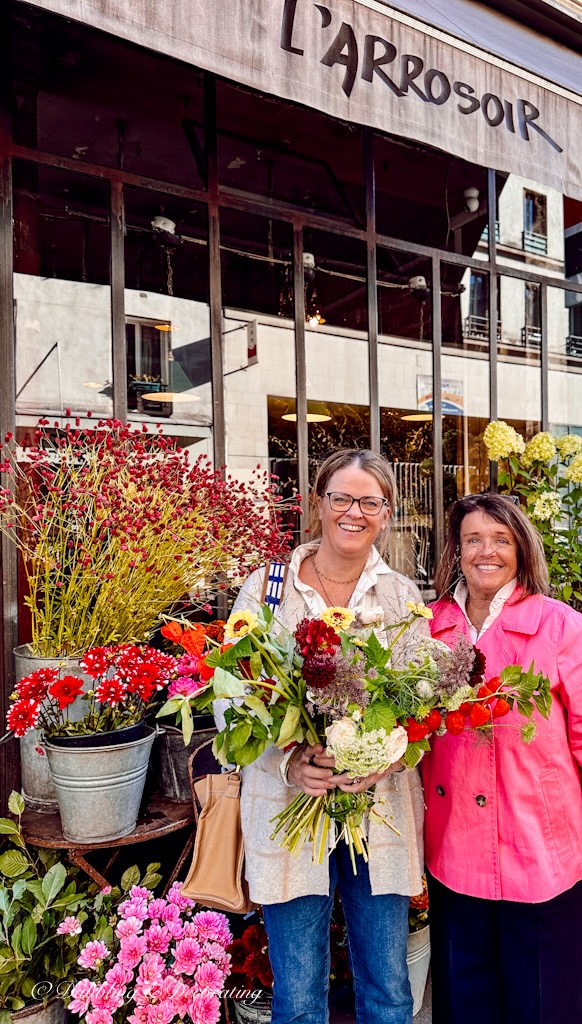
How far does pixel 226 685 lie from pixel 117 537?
0.78 meters

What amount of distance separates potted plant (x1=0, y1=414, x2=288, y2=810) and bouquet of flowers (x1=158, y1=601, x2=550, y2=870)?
0.59m

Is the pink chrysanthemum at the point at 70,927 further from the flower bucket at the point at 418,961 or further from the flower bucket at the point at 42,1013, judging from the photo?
the flower bucket at the point at 418,961

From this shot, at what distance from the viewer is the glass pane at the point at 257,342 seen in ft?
9.43

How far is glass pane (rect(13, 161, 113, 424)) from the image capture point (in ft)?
7.91

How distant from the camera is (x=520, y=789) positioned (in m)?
1.72

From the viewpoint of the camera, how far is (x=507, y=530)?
1.90m

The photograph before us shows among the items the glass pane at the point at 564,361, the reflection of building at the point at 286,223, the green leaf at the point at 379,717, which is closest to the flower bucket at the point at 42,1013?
the reflection of building at the point at 286,223

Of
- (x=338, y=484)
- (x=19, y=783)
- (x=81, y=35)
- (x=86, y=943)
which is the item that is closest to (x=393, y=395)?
(x=338, y=484)

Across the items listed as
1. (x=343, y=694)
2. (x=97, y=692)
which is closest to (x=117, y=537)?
(x=97, y=692)

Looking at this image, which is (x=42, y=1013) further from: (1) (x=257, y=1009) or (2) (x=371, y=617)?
(2) (x=371, y=617)

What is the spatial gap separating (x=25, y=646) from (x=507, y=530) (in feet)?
5.06

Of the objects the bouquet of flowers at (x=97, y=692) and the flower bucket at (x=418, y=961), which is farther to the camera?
the flower bucket at (x=418, y=961)

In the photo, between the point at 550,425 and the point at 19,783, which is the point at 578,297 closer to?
the point at 550,425

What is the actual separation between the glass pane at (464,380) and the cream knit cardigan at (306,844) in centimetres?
188
